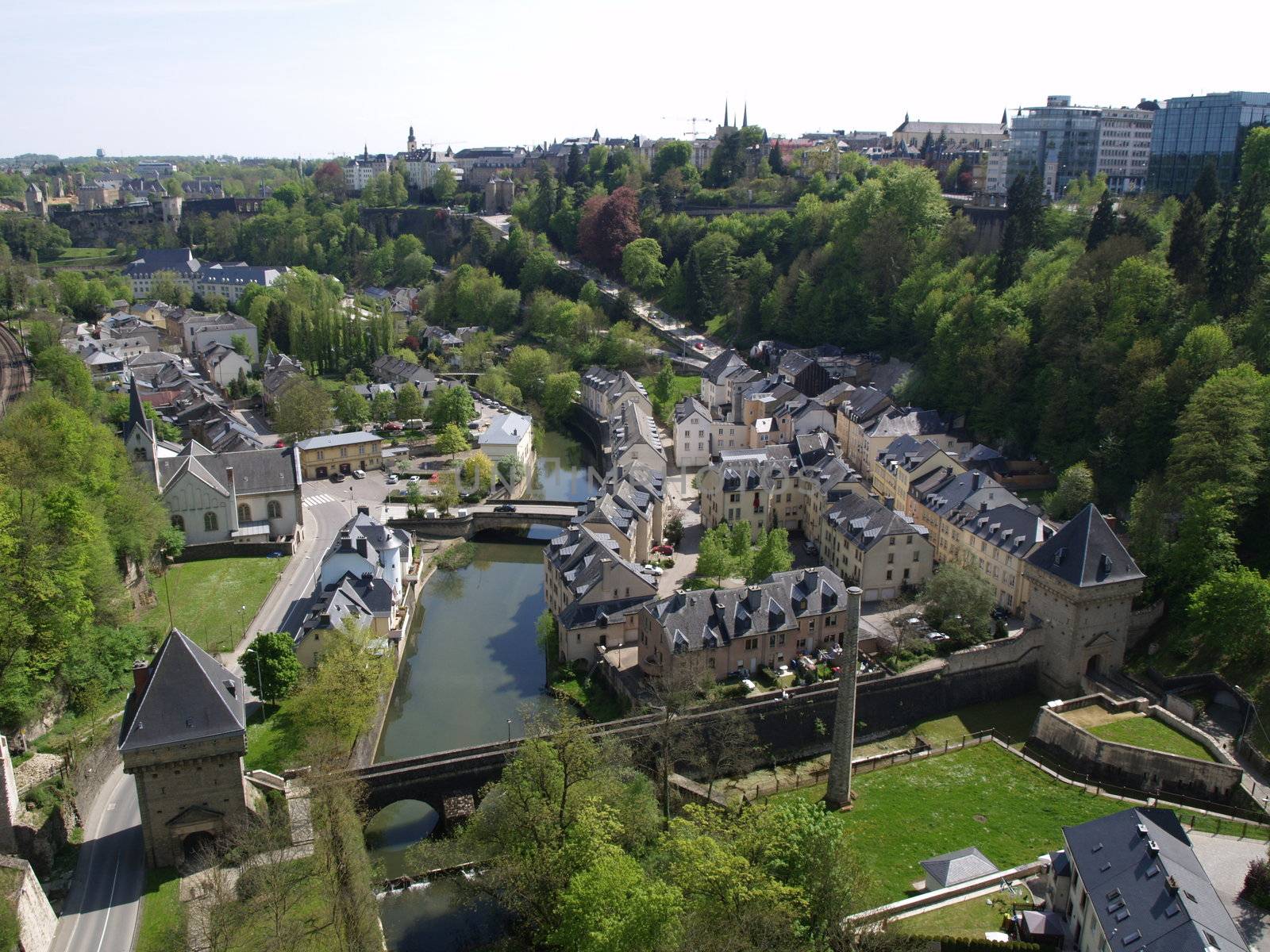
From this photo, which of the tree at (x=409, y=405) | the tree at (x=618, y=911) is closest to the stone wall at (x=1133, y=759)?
the tree at (x=618, y=911)

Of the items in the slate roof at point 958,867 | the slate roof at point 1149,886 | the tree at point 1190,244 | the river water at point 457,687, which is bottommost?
the river water at point 457,687

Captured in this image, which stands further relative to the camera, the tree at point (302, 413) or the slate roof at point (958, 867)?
the tree at point (302, 413)

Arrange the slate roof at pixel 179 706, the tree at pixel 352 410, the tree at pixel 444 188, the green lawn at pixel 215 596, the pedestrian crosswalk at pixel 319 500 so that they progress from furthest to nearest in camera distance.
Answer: the tree at pixel 444 188, the tree at pixel 352 410, the pedestrian crosswalk at pixel 319 500, the green lawn at pixel 215 596, the slate roof at pixel 179 706

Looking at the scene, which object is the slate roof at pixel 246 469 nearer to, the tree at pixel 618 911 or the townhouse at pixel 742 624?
the townhouse at pixel 742 624

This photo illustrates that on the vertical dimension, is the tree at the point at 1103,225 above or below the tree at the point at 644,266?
above

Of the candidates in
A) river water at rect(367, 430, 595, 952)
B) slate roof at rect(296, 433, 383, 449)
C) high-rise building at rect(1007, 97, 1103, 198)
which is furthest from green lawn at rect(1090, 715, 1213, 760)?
high-rise building at rect(1007, 97, 1103, 198)

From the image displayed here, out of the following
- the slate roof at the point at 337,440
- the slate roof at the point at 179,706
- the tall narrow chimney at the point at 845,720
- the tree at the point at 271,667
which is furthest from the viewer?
the slate roof at the point at 337,440

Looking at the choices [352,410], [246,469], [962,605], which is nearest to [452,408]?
[352,410]
